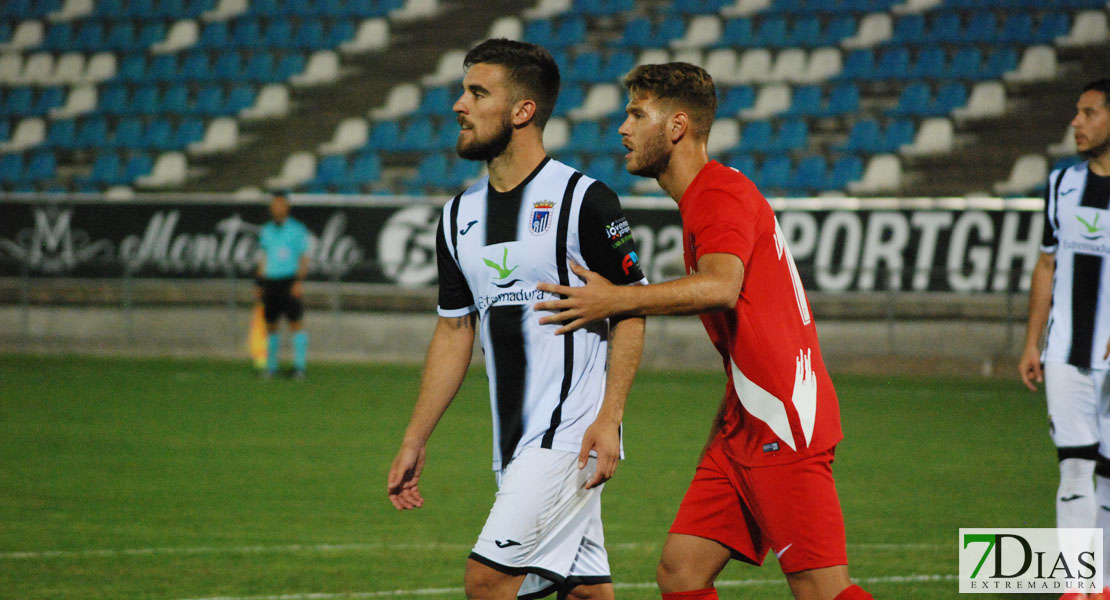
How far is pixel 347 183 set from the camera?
76.2 feet

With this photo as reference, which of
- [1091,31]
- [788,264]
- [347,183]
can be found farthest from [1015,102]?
[788,264]

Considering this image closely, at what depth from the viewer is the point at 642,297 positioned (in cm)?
343

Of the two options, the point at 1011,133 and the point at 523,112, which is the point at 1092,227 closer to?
the point at 523,112

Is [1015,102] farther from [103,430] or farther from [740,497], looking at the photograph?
[740,497]

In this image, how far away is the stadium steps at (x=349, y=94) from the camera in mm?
24484

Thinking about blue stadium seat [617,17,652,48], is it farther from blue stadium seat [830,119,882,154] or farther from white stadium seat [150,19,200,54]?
white stadium seat [150,19,200,54]

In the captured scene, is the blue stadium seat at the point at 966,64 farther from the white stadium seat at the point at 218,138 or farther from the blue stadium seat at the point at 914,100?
the white stadium seat at the point at 218,138

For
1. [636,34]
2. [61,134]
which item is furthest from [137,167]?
[636,34]

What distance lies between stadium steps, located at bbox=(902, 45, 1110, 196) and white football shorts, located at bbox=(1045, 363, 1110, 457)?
48.3 ft

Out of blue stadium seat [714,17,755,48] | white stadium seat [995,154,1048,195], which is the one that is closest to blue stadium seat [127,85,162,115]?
blue stadium seat [714,17,755,48]

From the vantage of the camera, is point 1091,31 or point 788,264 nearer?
point 788,264

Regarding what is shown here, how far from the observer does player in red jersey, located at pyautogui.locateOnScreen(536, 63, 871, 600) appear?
3.50m

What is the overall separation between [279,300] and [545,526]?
1249 centimetres

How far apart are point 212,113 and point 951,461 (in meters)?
19.7
